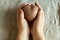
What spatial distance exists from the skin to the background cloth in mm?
45

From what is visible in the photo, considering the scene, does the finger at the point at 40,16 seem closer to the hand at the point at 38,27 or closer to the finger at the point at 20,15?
the hand at the point at 38,27

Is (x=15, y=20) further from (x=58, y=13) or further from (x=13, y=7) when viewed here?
(x=58, y=13)

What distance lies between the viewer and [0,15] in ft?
3.85

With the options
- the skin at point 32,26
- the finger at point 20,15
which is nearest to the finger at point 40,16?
the skin at point 32,26

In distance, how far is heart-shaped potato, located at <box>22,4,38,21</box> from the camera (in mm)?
1104

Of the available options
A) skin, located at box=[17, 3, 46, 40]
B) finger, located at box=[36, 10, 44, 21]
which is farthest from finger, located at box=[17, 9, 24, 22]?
finger, located at box=[36, 10, 44, 21]

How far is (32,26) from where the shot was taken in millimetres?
1140

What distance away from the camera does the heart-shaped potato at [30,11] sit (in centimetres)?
110

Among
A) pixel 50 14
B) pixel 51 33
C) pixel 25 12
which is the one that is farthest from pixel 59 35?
pixel 25 12

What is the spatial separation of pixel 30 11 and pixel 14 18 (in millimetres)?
146

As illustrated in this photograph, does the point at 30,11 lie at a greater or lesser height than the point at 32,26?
greater

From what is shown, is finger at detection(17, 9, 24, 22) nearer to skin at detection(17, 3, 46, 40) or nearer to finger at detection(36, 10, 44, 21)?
skin at detection(17, 3, 46, 40)

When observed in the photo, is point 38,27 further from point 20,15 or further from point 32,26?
point 20,15

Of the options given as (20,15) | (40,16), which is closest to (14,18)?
(20,15)
